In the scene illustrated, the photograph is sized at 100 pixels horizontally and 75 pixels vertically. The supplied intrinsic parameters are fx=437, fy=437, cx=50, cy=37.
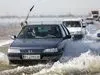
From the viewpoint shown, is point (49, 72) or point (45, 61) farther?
point (45, 61)

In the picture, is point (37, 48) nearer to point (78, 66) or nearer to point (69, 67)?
point (69, 67)

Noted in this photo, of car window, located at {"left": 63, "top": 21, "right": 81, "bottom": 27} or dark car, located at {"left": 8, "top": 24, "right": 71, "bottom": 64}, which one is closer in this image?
dark car, located at {"left": 8, "top": 24, "right": 71, "bottom": 64}

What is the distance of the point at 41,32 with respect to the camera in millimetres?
13734

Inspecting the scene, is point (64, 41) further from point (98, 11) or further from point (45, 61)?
point (98, 11)

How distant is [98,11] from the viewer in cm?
7825

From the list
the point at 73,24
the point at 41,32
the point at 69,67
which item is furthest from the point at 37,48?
the point at 73,24

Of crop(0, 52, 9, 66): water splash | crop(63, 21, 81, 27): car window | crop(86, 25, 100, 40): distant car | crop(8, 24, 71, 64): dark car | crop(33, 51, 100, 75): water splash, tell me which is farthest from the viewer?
crop(63, 21, 81, 27): car window

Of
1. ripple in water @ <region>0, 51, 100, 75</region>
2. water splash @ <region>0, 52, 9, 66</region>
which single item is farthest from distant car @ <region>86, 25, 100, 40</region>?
water splash @ <region>0, 52, 9, 66</region>

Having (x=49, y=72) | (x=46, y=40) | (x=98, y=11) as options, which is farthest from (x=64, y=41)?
(x=98, y=11)

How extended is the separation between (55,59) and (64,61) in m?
0.48

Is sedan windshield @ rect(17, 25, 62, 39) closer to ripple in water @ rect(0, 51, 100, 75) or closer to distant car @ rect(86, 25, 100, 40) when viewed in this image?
distant car @ rect(86, 25, 100, 40)

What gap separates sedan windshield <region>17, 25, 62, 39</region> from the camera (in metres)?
13.6

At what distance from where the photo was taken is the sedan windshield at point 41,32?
13586mm

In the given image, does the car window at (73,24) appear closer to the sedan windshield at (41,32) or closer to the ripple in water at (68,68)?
the sedan windshield at (41,32)
